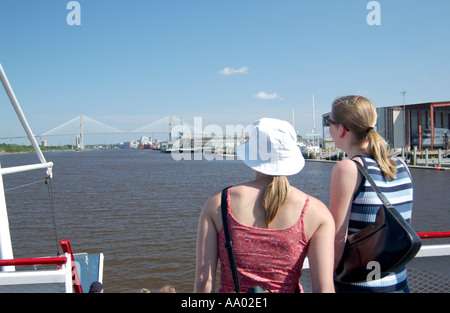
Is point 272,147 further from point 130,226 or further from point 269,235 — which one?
point 130,226

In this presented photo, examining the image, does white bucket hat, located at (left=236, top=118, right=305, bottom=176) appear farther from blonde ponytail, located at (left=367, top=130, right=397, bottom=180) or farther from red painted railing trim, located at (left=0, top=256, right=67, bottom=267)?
red painted railing trim, located at (left=0, top=256, right=67, bottom=267)

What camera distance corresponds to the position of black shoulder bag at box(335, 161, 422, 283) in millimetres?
1574

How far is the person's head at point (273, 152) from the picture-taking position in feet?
5.15

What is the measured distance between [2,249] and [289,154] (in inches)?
148

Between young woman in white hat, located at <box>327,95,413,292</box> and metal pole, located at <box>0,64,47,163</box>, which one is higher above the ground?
metal pole, located at <box>0,64,47,163</box>

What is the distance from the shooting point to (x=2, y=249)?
409 centimetres

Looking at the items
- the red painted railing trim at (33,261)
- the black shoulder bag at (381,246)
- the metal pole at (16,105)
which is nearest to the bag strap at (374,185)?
the black shoulder bag at (381,246)

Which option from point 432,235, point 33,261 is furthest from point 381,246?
point 33,261

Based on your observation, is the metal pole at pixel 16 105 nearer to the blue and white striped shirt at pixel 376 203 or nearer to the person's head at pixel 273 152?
the person's head at pixel 273 152

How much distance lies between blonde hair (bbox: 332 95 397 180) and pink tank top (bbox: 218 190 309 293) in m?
0.54

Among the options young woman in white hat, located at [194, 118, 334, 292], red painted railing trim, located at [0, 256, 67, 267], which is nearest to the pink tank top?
young woman in white hat, located at [194, 118, 334, 292]

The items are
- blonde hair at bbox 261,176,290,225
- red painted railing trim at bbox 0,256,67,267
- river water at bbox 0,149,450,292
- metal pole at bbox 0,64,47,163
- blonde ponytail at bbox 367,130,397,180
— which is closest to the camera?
blonde hair at bbox 261,176,290,225

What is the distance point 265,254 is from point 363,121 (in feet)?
2.81
